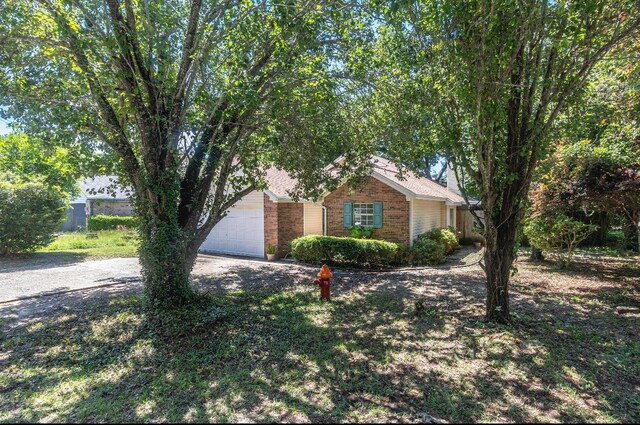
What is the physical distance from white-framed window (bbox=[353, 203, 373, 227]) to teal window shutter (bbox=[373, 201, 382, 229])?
16 cm

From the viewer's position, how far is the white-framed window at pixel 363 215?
14.5 meters

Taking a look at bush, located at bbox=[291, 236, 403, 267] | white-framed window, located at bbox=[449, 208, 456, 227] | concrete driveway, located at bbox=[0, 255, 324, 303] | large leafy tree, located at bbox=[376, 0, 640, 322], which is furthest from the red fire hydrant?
white-framed window, located at bbox=[449, 208, 456, 227]

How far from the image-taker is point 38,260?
44.8 feet

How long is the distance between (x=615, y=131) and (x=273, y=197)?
36.0 feet

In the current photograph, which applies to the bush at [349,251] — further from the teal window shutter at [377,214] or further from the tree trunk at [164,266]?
the tree trunk at [164,266]

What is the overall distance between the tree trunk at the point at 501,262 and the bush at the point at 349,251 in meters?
6.25


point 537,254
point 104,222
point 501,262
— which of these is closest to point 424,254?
point 537,254

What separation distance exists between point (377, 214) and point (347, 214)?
128 centimetres

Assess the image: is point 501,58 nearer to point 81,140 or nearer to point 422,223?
point 81,140

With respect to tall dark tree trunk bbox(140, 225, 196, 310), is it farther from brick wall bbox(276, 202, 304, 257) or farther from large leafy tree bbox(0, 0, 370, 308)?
brick wall bbox(276, 202, 304, 257)

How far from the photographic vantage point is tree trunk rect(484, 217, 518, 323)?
19.7 feet

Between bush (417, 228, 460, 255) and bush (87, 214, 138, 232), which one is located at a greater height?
bush (87, 214, 138, 232)

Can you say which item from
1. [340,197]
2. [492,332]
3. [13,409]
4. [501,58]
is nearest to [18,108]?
[13,409]

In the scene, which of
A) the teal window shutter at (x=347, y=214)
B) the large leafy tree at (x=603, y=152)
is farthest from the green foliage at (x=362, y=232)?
the large leafy tree at (x=603, y=152)
